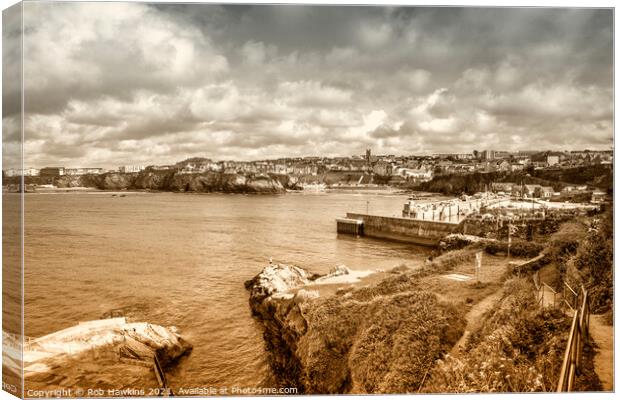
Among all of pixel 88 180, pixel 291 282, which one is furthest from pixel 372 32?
pixel 88 180

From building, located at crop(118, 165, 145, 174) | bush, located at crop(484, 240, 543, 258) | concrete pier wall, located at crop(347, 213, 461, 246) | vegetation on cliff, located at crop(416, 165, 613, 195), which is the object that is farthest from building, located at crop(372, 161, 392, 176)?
building, located at crop(118, 165, 145, 174)

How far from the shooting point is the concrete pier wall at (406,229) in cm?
589

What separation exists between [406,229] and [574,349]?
2.79 meters

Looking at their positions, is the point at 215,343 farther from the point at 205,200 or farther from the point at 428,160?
the point at 428,160

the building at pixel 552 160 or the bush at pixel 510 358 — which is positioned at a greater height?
the building at pixel 552 160

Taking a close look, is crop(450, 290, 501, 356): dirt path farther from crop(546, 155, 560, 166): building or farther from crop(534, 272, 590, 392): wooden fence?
crop(546, 155, 560, 166): building

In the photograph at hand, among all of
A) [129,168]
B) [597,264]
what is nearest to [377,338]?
[597,264]

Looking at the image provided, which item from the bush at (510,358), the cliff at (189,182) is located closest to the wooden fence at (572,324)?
the bush at (510,358)

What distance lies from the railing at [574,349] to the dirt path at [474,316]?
2.63ft

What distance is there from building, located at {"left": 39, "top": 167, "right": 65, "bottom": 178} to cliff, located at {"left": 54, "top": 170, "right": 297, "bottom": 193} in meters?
0.27

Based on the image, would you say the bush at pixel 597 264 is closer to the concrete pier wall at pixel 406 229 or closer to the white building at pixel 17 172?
the concrete pier wall at pixel 406 229

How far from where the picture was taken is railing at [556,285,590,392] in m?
3.18

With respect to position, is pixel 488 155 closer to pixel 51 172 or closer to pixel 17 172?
pixel 51 172

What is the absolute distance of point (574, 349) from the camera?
133 inches
